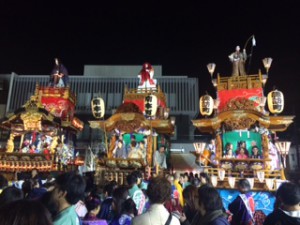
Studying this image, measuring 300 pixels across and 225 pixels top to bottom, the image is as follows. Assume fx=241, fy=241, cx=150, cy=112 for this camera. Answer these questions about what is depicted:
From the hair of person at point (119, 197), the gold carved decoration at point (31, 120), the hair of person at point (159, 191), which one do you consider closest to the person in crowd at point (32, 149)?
the gold carved decoration at point (31, 120)

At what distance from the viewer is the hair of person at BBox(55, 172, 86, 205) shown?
2480mm

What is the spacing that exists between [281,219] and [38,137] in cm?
Result: 1408

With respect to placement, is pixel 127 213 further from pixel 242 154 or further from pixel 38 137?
pixel 38 137

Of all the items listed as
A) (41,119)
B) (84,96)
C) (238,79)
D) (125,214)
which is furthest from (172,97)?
(125,214)

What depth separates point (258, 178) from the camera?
886 centimetres

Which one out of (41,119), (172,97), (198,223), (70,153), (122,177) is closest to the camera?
(198,223)

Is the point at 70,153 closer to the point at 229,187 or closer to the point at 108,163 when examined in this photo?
the point at 108,163

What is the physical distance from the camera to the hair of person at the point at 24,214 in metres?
1.26

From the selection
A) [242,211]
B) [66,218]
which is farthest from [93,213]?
[242,211]

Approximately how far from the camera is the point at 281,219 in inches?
100

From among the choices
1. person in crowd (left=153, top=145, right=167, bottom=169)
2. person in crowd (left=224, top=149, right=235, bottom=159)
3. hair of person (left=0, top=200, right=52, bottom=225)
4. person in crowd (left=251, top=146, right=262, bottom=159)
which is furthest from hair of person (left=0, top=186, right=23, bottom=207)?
person in crowd (left=251, top=146, right=262, bottom=159)

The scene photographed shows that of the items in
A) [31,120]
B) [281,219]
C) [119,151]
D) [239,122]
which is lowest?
[281,219]

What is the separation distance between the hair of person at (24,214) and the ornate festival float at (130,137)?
10346 millimetres

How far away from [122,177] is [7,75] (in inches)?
888
